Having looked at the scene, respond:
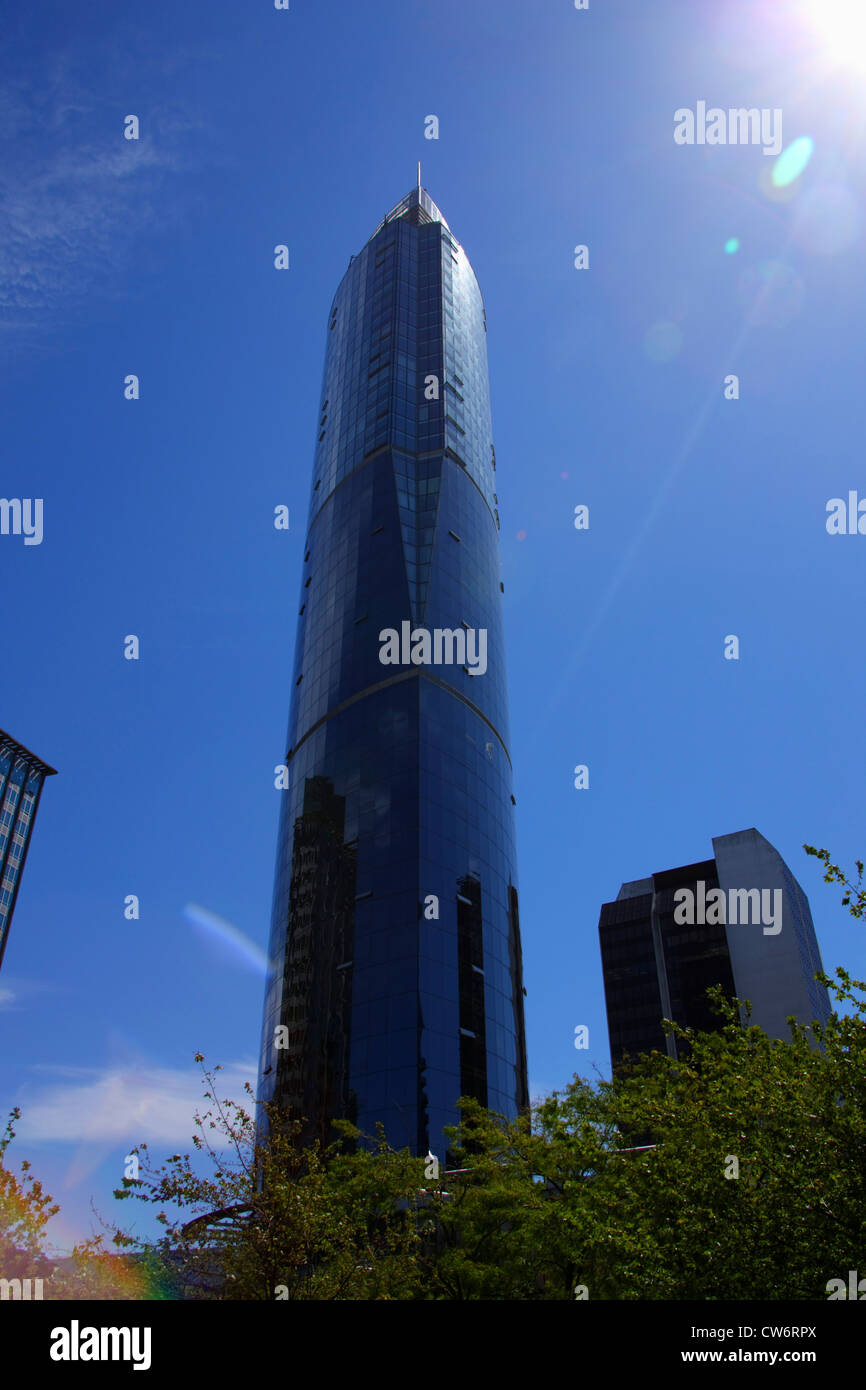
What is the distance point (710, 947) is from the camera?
15325cm

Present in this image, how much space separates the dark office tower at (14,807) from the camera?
534 ft

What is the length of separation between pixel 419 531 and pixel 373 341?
115 ft

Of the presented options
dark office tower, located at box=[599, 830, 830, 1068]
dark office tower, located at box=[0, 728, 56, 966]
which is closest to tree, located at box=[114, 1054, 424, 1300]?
dark office tower, located at box=[599, 830, 830, 1068]

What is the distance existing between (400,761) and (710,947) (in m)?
88.1

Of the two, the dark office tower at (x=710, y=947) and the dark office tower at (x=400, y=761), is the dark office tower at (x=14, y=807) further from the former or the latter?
the dark office tower at (x=710, y=947)

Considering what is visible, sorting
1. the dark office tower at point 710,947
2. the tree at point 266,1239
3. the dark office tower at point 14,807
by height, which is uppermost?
the dark office tower at point 14,807

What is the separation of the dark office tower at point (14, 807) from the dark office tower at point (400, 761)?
85.0 metres

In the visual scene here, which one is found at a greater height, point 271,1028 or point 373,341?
point 373,341

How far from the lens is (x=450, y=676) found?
96.4 meters

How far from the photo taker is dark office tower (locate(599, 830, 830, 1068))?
146m

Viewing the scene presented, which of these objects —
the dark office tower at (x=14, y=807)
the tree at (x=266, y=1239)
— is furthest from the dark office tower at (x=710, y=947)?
the tree at (x=266, y=1239)

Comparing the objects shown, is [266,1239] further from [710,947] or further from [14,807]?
[14,807]
